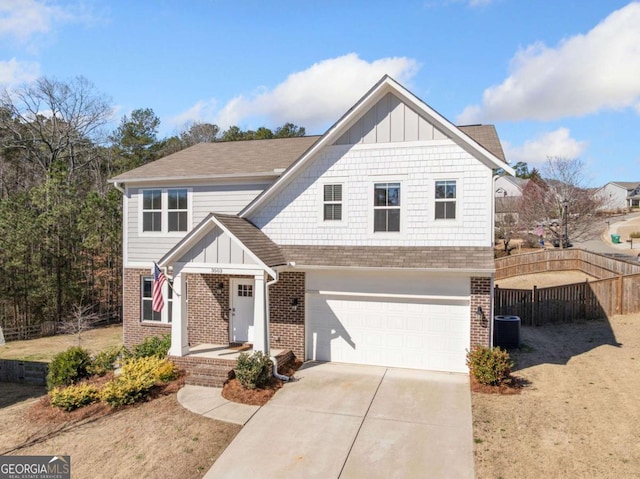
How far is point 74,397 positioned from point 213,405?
3330 millimetres

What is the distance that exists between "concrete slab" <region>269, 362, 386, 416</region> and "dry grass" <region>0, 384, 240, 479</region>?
1.88m

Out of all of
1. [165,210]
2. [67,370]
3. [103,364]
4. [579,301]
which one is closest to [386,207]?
[165,210]

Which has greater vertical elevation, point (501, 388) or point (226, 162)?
point (226, 162)

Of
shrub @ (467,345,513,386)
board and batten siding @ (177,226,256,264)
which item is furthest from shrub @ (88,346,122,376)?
shrub @ (467,345,513,386)

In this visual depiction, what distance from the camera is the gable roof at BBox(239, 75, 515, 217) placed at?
1152cm

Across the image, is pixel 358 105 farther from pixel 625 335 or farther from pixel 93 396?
pixel 625 335

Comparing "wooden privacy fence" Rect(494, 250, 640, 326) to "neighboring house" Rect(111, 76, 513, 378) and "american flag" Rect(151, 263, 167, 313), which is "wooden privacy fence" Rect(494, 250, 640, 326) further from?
"american flag" Rect(151, 263, 167, 313)

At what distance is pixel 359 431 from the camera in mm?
8594

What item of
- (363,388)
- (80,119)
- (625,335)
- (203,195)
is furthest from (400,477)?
(80,119)

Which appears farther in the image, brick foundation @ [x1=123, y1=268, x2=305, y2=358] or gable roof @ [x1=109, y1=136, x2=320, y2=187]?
gable roof @ [x1=109, y1=136, x2=320, y2=187]

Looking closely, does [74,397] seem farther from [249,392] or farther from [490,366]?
[490,366]

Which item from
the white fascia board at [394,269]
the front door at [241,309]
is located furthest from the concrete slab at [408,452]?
the front door at [241,309]

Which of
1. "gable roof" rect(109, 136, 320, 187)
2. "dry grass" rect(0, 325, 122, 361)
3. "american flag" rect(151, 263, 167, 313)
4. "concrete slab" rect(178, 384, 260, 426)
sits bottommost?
"dry grass" rect(0, 325, 122, 361)

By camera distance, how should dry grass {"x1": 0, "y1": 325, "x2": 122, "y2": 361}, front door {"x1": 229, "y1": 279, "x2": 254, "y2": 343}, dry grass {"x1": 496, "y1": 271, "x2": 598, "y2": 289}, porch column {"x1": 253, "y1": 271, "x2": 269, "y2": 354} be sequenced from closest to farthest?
porch column {"x1": 253, "y1": 271, "x2": 269, "y2": 354}
front door {"x1": 229, "y1": 279, "x2": 254, "y2": 343}
dry grass {"x1": 0, "y1": 325, "x2": 122, "y2": 361}
dry grass {"x1": 496, "y1": 271, "x2": 598, "y2": 289}
